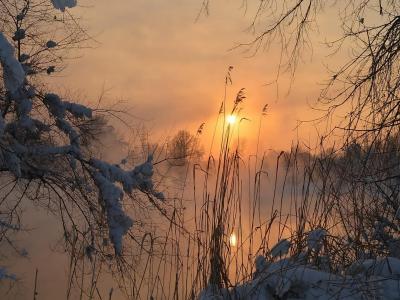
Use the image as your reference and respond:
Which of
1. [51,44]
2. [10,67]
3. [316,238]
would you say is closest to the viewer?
[316,238]

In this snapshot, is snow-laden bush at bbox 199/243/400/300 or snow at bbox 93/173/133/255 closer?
Result: snow-laden bush at bbox 199/243/400/300

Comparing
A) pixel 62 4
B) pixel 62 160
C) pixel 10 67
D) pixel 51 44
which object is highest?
pixel 51 44

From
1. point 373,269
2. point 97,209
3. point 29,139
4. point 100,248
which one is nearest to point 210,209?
point 373,269

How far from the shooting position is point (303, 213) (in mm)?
3131

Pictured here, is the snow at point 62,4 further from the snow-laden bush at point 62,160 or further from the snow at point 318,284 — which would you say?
the snow at point 318,284

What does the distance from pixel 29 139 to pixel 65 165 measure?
77 cm

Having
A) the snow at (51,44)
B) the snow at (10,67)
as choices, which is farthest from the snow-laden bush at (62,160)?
the snow at (10,67)

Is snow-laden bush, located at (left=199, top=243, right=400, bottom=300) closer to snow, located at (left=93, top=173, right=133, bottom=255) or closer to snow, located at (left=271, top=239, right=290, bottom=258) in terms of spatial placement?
snow, located at (left=271, top=239, right=290, bottom=258)

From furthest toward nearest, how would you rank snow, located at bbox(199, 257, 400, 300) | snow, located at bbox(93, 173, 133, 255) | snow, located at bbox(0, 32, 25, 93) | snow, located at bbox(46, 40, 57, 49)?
snow, located at bbox(46, 40, 57, 49), snow, located at bbox(93, 173, 133, 255), snow, located at bbox(0, 32, 25, 93), snow, located at bbox(199, 257, 400, 300)

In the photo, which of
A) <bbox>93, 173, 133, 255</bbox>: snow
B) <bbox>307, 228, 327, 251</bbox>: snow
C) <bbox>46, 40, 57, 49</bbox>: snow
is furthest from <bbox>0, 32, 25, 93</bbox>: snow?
<bbox>46, 40, 57, 49</bbox>: snow

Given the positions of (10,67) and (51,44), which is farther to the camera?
(51,44)

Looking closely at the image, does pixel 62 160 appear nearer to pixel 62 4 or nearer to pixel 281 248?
pixel 62 4

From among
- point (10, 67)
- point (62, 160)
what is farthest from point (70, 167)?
point (10, 67)

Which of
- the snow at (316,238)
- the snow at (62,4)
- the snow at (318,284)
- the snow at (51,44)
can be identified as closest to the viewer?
the snow at (318,284)
